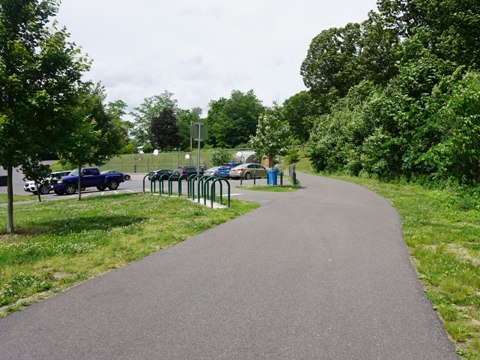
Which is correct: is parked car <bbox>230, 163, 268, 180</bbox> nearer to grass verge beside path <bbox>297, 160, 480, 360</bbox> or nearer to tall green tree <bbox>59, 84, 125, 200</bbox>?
tall green tree <bbox>59, 84, 125, 200</bbox>

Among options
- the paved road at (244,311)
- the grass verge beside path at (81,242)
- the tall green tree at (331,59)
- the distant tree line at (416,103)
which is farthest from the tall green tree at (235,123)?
the paved road at (244,311)

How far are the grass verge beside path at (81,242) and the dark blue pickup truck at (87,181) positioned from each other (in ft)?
43.1

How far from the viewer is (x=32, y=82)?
9.25 m

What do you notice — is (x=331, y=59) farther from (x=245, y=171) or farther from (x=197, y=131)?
(x=197, y=131)

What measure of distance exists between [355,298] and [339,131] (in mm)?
36044

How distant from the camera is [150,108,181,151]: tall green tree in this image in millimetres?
87188

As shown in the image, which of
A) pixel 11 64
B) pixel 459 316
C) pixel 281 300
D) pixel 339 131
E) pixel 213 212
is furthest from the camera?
pixel 339 131

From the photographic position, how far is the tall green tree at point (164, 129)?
87188 mm

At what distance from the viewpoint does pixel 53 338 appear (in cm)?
381

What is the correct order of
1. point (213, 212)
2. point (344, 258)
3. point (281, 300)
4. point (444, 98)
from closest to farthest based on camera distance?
1. point (281, 300)
2. point (344, 258)
3. point (213, 212)
4. point (444, 98)

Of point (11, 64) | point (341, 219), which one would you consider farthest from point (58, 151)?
point (341, 219)

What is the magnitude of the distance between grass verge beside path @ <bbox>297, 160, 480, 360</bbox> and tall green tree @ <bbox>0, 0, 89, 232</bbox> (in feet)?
27.2

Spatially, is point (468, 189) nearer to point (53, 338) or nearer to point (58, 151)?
point (58, 151)

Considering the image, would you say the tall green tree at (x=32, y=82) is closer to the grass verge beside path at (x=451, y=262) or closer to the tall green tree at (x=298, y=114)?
the grass verge beside path at (x=451, y=262)
